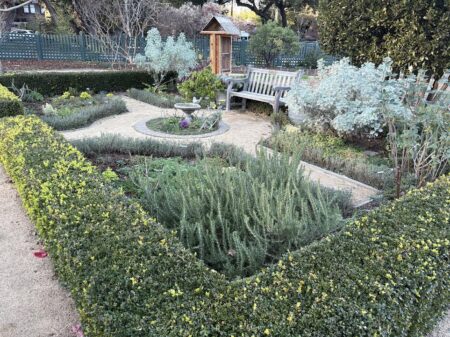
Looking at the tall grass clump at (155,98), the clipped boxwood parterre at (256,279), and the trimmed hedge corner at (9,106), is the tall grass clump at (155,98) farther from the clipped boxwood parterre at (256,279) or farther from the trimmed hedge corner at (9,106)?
the clipped boxwood parterre at (256,279)

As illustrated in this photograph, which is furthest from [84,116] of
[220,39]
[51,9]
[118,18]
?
[51,9]

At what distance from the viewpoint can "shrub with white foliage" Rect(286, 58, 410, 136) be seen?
4.79 metres

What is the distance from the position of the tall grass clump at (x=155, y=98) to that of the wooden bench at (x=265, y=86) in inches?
56.3

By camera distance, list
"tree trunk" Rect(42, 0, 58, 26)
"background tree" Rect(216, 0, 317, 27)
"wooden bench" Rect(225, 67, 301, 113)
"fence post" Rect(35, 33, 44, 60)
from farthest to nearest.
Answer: "background tree" Rect(216, 0, 317, 27), "tree trunk" Rect(42, 0, 58, 26), "fence post" Rect(35, 33, 44, 60), "wooden bench" Rect(225, 67, 301, 113)

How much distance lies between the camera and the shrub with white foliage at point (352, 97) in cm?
479

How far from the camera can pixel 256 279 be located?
161 cm

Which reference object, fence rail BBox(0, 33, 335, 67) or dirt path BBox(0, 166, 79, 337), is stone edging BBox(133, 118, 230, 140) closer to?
dirt path BBox(0, 166, 79, 337)

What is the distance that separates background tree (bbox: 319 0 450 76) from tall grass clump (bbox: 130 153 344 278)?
319 centimetres

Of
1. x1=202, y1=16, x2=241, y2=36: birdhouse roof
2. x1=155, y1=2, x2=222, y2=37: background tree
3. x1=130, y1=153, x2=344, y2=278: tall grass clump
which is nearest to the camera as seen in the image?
x1=130, y1=153, x2=344, y2=278: tall grass clump

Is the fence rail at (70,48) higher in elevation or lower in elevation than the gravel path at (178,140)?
higher

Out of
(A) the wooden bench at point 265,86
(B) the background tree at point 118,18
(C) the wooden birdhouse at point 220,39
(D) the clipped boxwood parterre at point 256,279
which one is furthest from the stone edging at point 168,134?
(B) the background tree at point 118,18

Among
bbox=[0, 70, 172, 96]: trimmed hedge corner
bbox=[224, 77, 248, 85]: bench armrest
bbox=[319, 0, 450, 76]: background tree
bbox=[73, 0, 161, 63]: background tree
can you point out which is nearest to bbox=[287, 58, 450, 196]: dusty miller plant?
bbox=[319, 0, 450, 76]: background tree

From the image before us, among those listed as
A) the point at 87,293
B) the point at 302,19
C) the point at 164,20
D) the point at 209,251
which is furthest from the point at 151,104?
the point at 302,19

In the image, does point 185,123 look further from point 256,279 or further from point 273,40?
point 273,40
